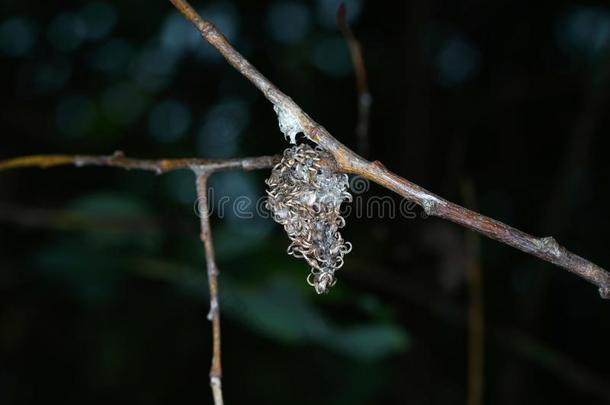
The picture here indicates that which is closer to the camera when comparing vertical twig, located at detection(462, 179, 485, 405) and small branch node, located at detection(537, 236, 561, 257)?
small branch node, located at detection(537, 236, 561, 257)

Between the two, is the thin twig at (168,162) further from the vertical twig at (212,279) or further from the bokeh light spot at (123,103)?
the bokeh light spot at (123,103)

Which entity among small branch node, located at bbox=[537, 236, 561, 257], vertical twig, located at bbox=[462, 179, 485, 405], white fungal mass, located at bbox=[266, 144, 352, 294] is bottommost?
small branch node, located at bbox=[537, 236, 561, 257]

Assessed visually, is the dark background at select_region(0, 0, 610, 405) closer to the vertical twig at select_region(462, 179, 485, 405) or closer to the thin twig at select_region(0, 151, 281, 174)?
the vertical twig at select_region(462, 179, 485, 405)

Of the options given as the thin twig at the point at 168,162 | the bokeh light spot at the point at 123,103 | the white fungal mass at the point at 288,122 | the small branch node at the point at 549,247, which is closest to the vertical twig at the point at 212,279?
the thin twig at the point at 168,162

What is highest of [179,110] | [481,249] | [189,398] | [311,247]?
[179,110]

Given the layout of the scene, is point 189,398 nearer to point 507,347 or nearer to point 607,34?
point 507,347

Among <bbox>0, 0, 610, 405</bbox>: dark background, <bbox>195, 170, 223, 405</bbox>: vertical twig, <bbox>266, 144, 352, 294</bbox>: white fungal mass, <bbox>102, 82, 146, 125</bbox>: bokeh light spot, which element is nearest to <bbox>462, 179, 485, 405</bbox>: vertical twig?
<bbox>0, 0, 610, 405</bbox>: dark background

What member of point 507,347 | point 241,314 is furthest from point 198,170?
point 507,347
